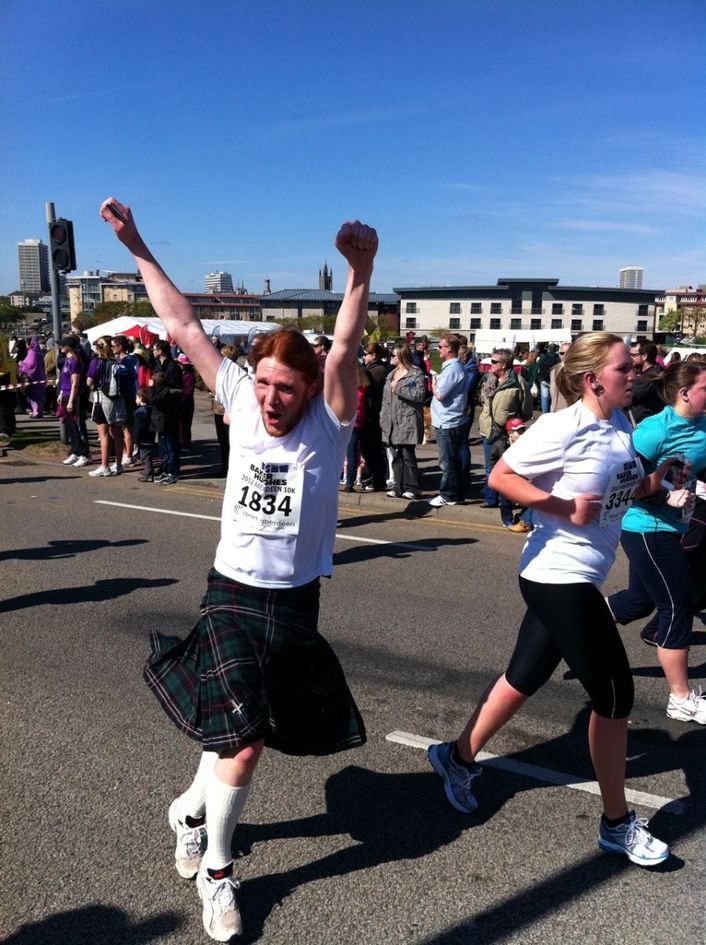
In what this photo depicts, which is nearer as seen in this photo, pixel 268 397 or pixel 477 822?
pixel 268 397

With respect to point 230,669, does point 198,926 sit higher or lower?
lower

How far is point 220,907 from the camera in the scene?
2.65 m

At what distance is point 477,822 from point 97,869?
4.83 ft

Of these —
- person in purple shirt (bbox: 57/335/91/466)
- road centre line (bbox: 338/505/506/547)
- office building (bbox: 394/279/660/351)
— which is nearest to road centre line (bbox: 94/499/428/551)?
road centre line (bbox: 338/505/506/547)

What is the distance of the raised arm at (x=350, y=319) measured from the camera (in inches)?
99.8

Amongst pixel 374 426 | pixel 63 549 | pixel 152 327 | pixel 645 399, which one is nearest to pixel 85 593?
pixel 63 549

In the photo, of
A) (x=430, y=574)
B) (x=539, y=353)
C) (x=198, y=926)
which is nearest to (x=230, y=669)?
(x=198, y=926)

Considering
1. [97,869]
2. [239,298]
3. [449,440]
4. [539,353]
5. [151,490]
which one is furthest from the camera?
[239,298]

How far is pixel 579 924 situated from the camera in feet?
8.98

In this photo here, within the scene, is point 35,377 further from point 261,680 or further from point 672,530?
point 261,680

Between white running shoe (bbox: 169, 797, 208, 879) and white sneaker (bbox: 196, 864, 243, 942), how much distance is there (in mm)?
224

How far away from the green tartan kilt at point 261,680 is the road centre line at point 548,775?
126 centimetres

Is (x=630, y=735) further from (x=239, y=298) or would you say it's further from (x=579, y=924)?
(x=239, y=298)

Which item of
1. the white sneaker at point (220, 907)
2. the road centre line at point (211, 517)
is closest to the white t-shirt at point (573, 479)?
the white sneaker at point (220, 907)
